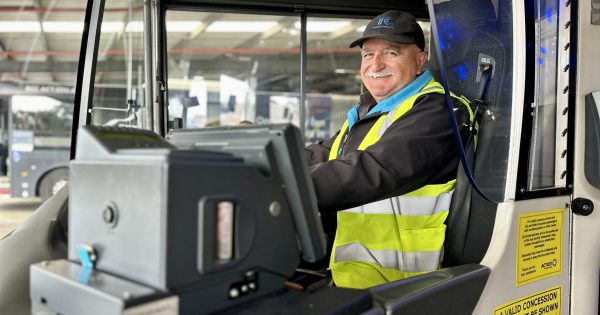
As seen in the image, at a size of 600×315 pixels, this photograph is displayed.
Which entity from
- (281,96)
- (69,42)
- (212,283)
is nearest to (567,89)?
(212,283)

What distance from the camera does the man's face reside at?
1963 millimetres

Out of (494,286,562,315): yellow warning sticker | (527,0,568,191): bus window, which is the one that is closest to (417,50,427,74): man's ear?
(527,0,568,191): bus window

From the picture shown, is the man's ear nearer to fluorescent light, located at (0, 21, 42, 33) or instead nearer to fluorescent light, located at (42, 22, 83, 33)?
fluorescent light, located at (42, 22, 83, 33)

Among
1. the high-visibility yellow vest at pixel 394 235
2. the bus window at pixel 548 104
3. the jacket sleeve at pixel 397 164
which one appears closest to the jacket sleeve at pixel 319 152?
the high-visibility yellow vest at pixel 394 235

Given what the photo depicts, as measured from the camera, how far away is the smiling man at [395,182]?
4.66 feet

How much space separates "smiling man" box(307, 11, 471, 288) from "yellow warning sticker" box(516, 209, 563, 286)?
241 millimetres

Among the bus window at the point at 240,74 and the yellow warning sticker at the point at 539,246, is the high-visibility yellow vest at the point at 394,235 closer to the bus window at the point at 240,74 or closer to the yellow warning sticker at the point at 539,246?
the yellow warning sticker at the point at 539,246

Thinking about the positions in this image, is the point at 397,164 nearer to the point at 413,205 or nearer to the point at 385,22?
the point at 413,205

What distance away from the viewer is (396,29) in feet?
6.20

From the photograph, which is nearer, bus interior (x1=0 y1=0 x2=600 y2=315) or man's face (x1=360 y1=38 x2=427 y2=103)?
bus interior (x1=0 y1=0 x2=600 y2=315)

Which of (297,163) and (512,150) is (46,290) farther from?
(512,150)

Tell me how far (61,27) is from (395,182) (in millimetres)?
6416

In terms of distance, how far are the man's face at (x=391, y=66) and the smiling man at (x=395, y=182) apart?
56 mm

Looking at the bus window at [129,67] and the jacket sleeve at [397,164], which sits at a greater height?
the bus window at [129,67]
